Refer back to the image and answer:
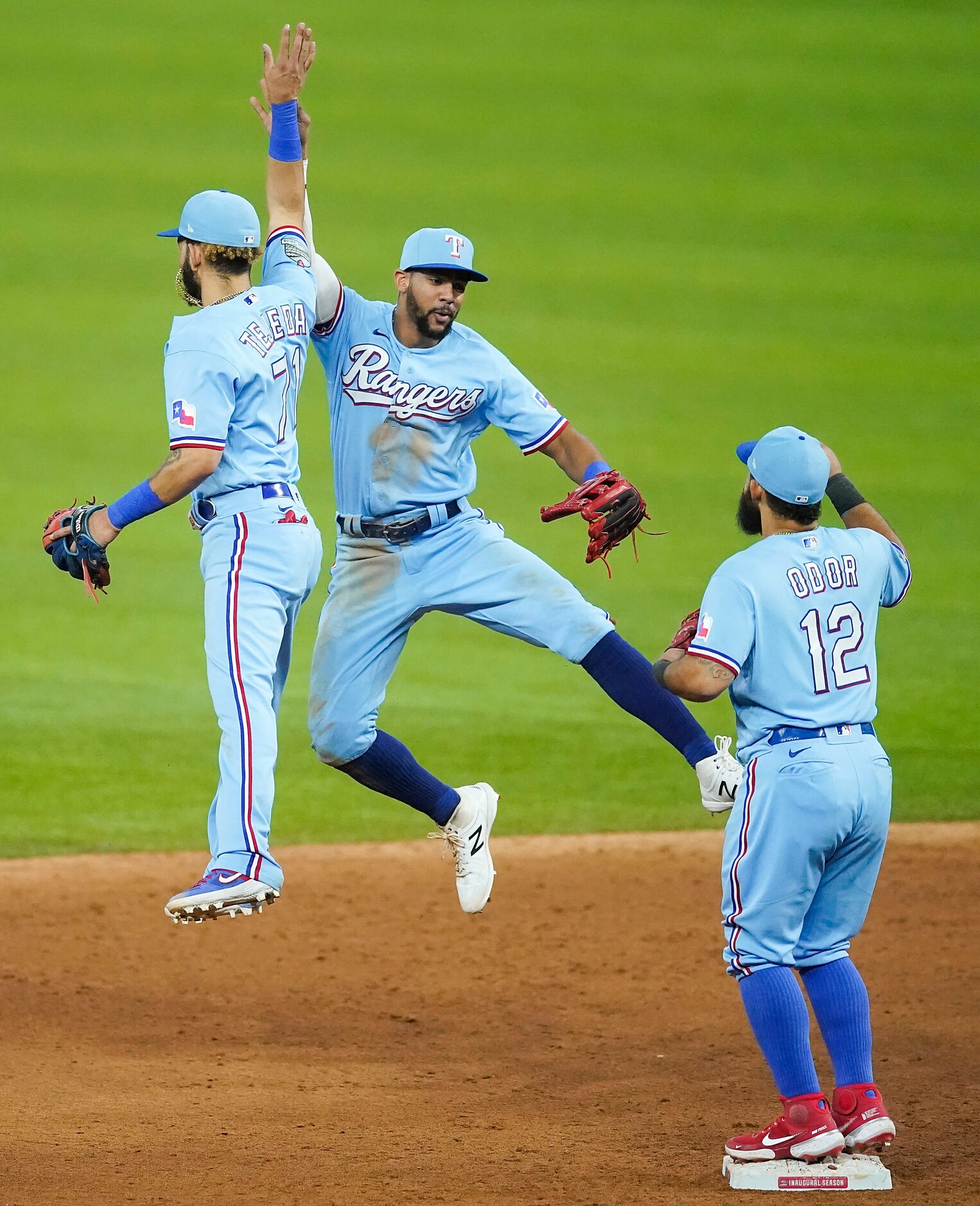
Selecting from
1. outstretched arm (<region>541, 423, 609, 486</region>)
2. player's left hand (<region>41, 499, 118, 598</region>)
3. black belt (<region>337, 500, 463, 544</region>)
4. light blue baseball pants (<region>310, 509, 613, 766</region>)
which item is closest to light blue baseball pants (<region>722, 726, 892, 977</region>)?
light blue baseball pants (<region>310, 509, 613, 766</region>)

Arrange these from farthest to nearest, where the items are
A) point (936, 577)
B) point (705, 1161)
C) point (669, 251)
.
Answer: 1. point (669, 251)
2. point (936, 577)
3. point (705, 1161)

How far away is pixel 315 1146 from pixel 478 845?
1128 millimetres

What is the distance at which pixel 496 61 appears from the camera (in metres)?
19.0

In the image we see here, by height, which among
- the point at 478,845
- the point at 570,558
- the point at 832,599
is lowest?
the point at 478,845

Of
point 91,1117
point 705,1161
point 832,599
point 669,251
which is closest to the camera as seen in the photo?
point 832,599

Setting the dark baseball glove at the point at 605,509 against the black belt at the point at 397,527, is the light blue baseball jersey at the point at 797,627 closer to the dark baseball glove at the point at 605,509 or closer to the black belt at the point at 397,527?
the dark baseball glove at the point at 605,509

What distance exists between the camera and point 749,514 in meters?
4.88

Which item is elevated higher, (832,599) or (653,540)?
(653,540)

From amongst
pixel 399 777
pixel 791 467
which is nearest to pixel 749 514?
pixel 791 467

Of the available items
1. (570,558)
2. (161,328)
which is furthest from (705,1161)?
(161,328)

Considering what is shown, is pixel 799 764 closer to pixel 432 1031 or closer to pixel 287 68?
pixel 432 1031

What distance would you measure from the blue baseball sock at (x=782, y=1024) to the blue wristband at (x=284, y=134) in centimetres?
280

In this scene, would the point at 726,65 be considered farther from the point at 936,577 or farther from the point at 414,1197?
the point at 414,1197

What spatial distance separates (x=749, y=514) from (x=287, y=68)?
1976 mm
